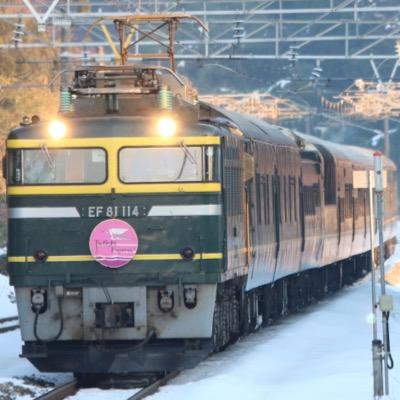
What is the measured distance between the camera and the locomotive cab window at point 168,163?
16.7 metres

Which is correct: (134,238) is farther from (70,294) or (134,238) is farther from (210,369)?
(210,369)

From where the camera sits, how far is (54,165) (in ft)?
55.0

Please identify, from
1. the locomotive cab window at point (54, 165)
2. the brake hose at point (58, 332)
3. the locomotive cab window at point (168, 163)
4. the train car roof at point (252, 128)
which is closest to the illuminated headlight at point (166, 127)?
the locomotive cab window at point (168, 163)

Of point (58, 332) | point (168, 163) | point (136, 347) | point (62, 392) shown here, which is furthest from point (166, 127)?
point (62, 392)

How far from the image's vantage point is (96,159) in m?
16.7

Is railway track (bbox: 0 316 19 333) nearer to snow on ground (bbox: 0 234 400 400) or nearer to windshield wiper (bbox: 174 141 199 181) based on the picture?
snow on ground (bbox: 0 234 400 400)

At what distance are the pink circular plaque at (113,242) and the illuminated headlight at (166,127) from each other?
1033 mm

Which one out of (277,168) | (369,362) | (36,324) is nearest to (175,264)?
(36,324)

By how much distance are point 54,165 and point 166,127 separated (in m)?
1.25

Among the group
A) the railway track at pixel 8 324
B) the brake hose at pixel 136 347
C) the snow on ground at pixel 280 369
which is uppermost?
the brake hose at pixel 136 347

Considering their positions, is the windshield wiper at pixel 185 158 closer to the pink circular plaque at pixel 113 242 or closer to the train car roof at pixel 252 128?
the pink circular plaque at pixel 113 242

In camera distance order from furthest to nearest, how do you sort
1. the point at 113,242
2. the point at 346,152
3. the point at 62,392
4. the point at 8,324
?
1. the point at 346,152
2. the point at 8,324
3. the point at 113,242
4. the point at 62,392

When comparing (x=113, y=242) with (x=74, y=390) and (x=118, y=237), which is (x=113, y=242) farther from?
(x=74, y=390)

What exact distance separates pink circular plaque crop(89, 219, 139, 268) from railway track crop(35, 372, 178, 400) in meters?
1.29
